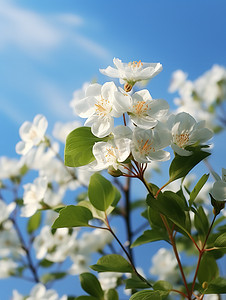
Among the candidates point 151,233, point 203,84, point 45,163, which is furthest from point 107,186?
point 203,84

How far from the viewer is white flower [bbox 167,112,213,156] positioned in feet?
1.82

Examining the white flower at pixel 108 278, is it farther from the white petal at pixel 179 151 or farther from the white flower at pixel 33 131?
the white petal at pixel 179 151

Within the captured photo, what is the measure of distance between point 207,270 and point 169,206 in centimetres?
19

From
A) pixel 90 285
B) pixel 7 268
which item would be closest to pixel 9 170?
pixel 7 268

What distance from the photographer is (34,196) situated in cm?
86

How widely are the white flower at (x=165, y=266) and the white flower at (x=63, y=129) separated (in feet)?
2.05

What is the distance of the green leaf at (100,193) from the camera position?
2.15ft

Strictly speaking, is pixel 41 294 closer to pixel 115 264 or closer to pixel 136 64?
pixel 115 264

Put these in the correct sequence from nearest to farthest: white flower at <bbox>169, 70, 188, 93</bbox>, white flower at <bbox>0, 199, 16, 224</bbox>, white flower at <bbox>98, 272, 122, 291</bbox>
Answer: white flower at <bbox>98, 272, 122, 291</bbox> < white flower at <bbox>0, 199, 16, 224</bbox> < white flower at <bbox>169, 70, 188, 93</bbox>

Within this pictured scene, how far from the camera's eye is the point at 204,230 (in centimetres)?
63

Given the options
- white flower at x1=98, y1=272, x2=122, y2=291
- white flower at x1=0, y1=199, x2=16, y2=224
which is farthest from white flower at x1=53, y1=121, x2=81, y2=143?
white flower at x1=98, y1=272, x2=122, y2=291

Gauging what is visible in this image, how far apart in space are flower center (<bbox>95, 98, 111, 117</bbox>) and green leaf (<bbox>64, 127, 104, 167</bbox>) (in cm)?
3

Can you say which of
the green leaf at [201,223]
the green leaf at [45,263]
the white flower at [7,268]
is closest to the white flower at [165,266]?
the green leaf at [45,263]

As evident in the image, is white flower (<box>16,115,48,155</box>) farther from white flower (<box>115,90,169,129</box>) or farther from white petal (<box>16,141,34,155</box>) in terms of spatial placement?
white flower (<box>115,90,169,129</box>)
